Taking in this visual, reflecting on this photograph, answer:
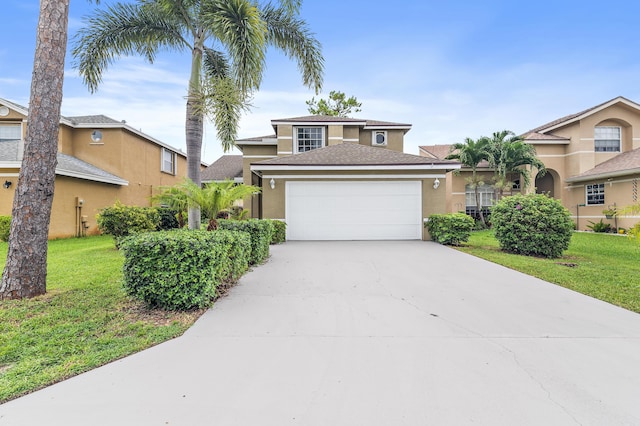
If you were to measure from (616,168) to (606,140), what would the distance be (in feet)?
12.8

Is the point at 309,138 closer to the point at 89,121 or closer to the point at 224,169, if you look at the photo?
the point at 224,169

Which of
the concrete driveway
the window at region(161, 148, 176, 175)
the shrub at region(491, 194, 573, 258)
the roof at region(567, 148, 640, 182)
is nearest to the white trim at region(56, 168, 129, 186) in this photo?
the window at region(161, 148, 176, 175)

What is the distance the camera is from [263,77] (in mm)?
7617

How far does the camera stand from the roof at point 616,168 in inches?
595

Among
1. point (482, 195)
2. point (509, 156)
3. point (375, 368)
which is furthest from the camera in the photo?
point (482, 195)

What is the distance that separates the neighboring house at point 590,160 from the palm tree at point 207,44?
597 inches

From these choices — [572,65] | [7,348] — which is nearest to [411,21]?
[572,65]

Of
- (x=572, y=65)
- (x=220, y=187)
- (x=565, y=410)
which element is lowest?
(x=565, y=410)

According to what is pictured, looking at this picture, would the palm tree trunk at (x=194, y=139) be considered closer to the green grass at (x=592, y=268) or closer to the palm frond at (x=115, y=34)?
the palm frond at (x=115, y=34)

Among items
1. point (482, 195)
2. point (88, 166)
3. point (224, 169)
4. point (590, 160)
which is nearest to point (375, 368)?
point (88, 166)

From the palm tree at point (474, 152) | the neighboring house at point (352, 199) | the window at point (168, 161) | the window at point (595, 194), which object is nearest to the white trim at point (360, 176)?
the neighboring house at point (352, 199)

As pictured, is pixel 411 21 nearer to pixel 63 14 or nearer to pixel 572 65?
pixel 572 65

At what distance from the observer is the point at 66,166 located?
43.9 ft

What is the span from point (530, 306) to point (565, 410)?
8.81ft
